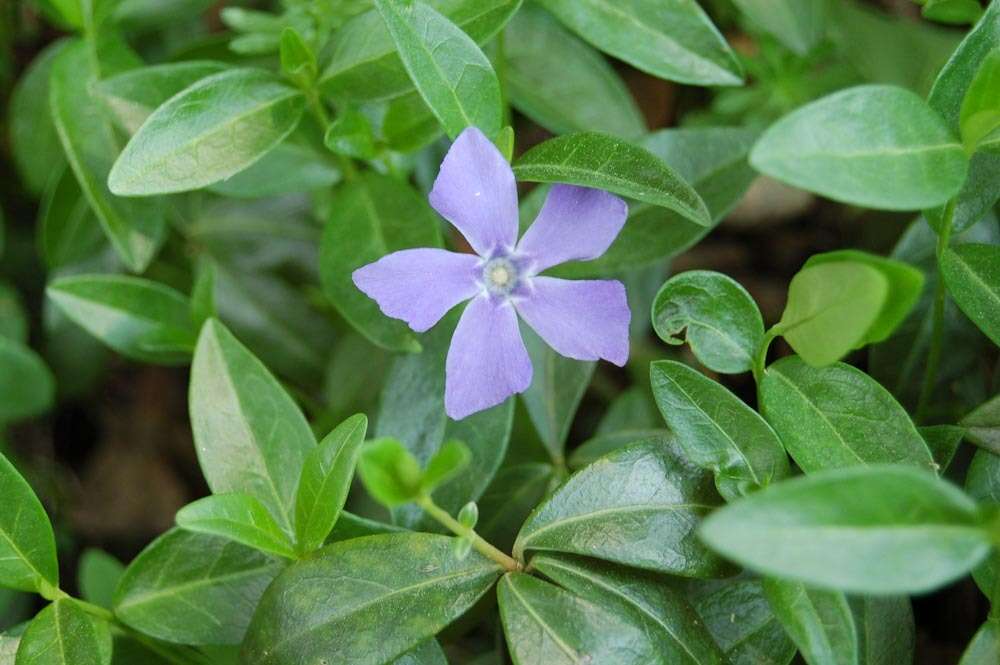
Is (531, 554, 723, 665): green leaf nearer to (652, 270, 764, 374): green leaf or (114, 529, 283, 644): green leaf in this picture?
(652, 270, 764, 374): green leaf

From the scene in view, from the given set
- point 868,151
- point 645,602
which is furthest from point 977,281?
point 645,602

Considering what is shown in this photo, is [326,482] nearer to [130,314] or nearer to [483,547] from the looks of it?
[483,547]

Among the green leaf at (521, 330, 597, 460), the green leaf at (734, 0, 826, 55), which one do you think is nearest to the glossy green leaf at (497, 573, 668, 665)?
the green leaf at (521, 330, 597, 460)

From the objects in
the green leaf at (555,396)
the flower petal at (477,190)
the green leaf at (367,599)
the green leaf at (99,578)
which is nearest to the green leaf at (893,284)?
the flower petal at (477,190)

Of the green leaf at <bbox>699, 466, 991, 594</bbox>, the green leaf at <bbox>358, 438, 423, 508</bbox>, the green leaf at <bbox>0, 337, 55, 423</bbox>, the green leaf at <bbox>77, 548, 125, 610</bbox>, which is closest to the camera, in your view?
the green leaf at <bbox>699, 466, 991, 594</bbox>

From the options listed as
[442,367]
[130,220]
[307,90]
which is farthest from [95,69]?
[442,367]

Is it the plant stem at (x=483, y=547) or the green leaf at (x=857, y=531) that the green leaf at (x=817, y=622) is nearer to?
the green leaf at (x=857, y=531)
